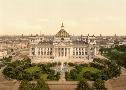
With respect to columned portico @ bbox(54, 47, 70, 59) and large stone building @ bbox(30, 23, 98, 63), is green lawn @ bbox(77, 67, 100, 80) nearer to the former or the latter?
large stone building @ bbox(30, 23, 98, 63)

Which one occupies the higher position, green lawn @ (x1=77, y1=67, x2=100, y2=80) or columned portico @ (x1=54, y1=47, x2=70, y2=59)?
columned portico @ (x1=54, y1=47, x2=70, y2=59)

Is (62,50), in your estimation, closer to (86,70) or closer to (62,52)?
(62,52)

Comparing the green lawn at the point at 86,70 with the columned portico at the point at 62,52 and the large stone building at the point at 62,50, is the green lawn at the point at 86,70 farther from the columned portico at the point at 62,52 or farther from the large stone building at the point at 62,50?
the columned portico at the point at 62,52

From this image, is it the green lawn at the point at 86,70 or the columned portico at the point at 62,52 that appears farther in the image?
the columned portico at the point at 62,52

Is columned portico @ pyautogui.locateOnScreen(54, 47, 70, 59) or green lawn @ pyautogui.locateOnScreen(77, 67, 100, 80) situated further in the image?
columned portico @ pyautogui.locateOnScreen(54, 47, 70, 59)

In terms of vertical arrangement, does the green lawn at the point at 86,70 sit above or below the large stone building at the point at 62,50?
below

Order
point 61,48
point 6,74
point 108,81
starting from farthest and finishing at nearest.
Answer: point 61,48 → point 6,74 → point 108,81

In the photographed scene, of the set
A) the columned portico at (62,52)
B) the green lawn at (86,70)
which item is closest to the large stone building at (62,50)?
the columned portico at (62,52)

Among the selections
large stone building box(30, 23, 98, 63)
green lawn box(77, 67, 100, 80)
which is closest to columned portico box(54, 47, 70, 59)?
large stone building box(30, 23, 98, 63)

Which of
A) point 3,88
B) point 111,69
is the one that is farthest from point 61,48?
point 3,88

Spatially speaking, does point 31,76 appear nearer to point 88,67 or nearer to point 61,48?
point 88,67

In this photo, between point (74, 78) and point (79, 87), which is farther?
point (74, 78)
